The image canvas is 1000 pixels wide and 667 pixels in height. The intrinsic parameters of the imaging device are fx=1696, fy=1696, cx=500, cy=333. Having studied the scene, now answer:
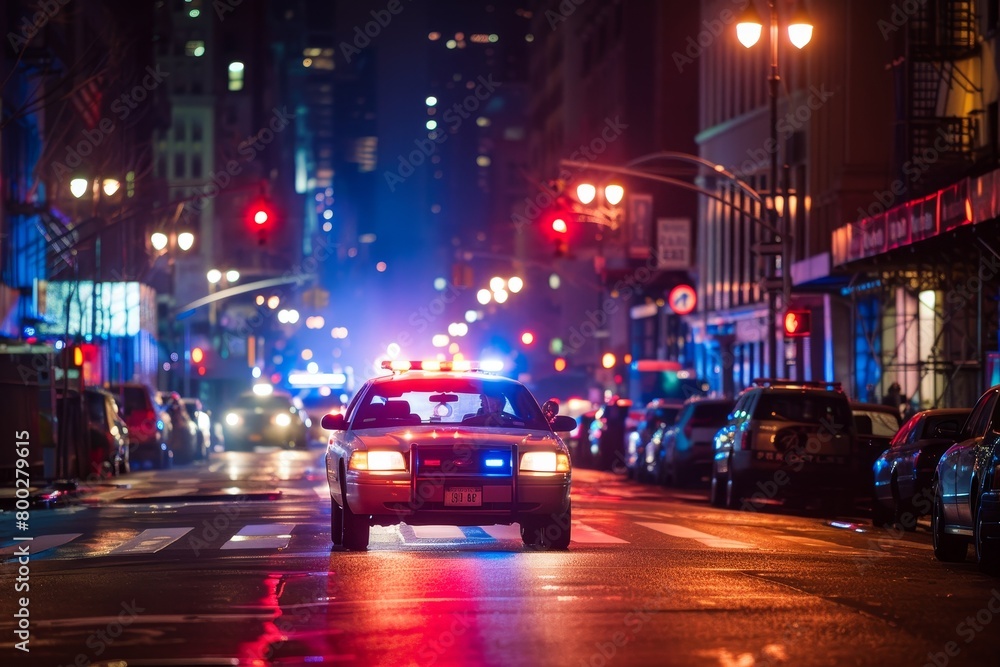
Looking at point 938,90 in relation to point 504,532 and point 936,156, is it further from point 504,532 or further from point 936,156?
point 504,532

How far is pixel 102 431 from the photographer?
104 ft

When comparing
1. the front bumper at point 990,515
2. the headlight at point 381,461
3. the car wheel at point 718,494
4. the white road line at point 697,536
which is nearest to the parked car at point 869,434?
the car wheel at point 718,494

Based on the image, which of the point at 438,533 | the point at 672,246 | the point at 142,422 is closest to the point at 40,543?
the point at 438,533

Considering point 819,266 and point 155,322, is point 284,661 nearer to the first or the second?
point 819,266

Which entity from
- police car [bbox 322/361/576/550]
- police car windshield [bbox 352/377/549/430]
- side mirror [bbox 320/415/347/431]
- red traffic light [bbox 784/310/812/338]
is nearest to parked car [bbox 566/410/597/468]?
red traffic light [bbox 784/310/812/338]

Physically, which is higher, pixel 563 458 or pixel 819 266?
pixel 819 266

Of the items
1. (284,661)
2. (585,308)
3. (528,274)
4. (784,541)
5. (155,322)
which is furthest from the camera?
(528,274)

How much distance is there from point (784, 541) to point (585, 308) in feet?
296

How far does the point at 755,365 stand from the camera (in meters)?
60.3

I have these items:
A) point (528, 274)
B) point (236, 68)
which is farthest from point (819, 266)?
point (236, 68)

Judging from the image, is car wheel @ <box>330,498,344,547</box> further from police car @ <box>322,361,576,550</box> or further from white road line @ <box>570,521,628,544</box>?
white road line @ <box>570,521,628,544</box>

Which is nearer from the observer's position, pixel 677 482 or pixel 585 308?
pixel 677 482

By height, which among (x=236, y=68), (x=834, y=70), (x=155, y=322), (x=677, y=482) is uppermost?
(x=236, y=68)

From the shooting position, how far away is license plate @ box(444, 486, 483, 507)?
14648 mm
